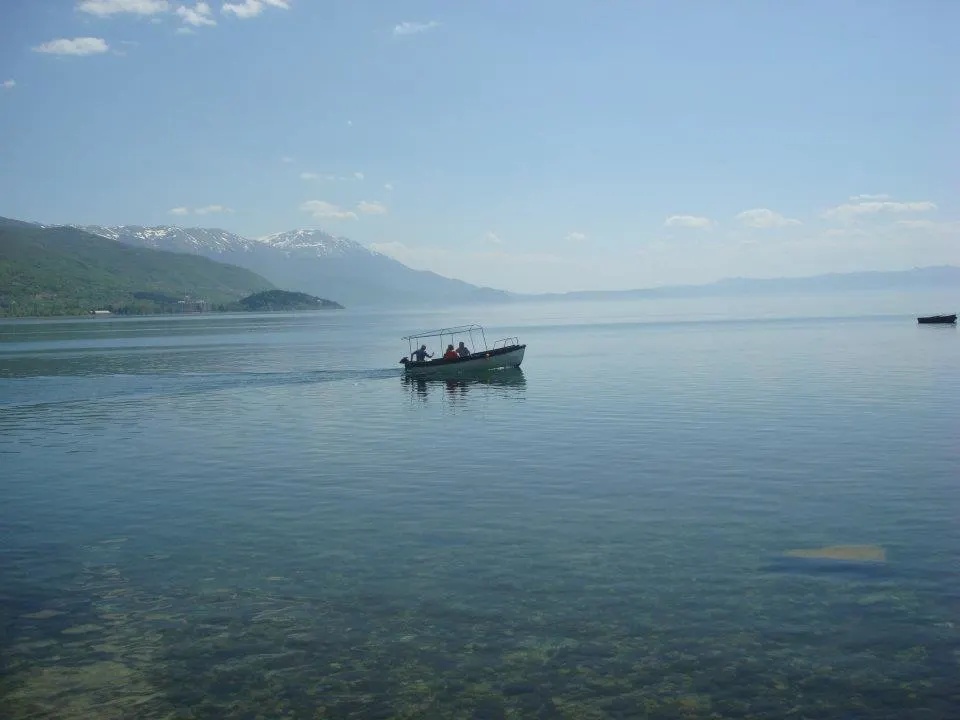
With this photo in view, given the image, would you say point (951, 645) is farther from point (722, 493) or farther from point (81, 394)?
point (81, 394)

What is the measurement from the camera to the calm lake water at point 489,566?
643 inches

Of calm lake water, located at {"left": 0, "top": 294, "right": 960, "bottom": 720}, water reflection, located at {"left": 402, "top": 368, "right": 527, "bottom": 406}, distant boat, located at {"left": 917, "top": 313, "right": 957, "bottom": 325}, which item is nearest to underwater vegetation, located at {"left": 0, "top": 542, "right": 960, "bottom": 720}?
calm lake water, located at {"left": 0, "top": 294, "right": 960, "bottom": 720}

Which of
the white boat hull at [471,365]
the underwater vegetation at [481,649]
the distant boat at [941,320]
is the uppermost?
the distant boat at [941,320]

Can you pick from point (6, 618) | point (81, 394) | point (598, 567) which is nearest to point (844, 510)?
point (598, 567)

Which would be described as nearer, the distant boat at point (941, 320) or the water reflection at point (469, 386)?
the water reflection at point (469, 386)

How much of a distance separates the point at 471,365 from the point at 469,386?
8.85 metres

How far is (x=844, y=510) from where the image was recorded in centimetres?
2803

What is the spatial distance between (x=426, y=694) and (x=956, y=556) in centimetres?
1637

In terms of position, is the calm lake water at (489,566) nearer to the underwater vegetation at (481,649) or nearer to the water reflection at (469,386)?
the underwater vegetation at (481,649)

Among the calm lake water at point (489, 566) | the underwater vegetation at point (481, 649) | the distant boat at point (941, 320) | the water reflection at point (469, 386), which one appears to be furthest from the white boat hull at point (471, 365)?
the distant boat at point (941, 320)

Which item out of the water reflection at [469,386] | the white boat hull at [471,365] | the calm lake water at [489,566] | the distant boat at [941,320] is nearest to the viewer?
the calm lake water at [489,566]

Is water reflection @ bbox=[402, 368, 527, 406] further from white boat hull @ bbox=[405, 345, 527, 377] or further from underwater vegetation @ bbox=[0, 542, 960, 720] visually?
underwater vegetation @ bbox=[0, 542, 960, 720]

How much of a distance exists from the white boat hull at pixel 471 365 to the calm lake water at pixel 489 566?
28254 mm

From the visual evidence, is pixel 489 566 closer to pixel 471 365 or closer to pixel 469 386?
pixel 469 386
